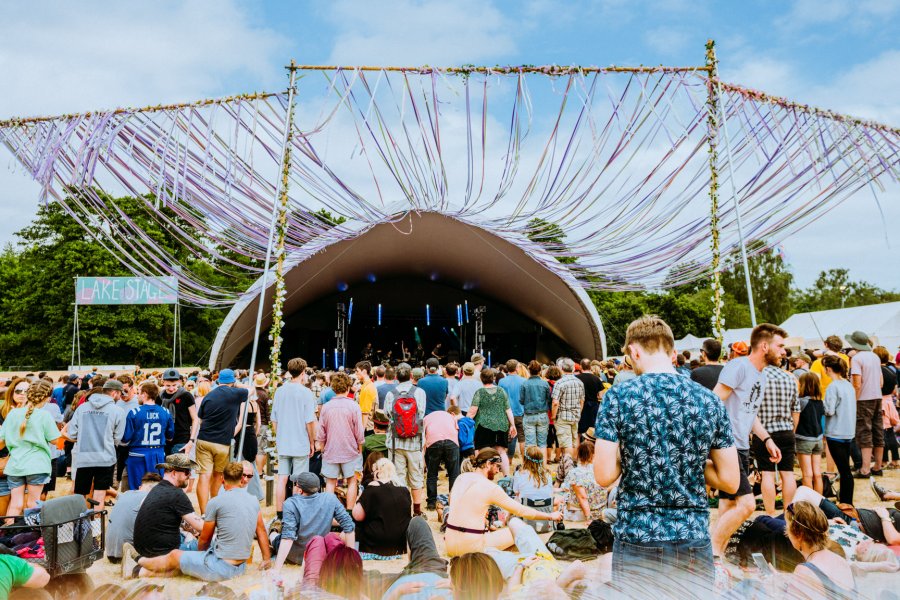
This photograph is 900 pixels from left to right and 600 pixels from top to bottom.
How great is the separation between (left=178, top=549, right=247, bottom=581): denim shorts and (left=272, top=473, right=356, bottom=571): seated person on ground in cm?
25

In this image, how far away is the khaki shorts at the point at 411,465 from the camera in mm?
5125

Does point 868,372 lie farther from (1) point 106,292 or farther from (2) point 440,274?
(1) point 106,292

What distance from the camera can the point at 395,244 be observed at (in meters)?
16.4

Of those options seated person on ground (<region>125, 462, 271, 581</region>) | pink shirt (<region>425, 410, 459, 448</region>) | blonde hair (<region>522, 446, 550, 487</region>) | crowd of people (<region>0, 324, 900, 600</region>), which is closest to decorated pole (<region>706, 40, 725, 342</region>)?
crowd of people (<region>0, 324, 900, 600</region>)

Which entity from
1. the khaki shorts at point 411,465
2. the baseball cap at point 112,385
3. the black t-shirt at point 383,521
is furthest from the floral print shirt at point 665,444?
the baseball cap at point 112,385

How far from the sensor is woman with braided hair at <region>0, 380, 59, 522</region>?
4.39m

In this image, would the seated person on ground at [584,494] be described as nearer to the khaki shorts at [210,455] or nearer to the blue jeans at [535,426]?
the blue jeans at [535,426]

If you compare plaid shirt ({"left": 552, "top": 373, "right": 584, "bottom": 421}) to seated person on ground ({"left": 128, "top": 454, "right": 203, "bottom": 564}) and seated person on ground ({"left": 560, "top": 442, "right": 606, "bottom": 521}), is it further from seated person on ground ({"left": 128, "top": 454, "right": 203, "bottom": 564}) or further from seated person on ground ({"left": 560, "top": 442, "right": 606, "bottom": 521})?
seated person on ground ({"left": 128, "top": 454, "right": 203, "bottom": 564})

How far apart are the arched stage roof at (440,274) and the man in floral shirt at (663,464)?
1156 cm

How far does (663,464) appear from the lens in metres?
1.71

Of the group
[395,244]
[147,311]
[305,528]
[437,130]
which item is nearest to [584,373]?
[437,130]

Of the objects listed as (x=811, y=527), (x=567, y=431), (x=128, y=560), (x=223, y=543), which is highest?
(x=811, y=527)

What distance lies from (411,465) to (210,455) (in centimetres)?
158

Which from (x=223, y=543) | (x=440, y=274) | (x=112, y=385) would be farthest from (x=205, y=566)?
(x=440, y=274)
